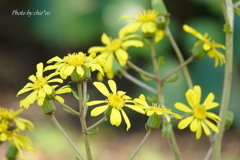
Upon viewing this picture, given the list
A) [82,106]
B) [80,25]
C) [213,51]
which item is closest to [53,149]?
[80,25]

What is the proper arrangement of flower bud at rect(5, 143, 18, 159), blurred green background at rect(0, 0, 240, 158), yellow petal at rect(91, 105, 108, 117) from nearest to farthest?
yellow petal at rect(91, 105, 108, 117) → flower bud at rect(5, 143, 18, 159) → blurred green background at rect(0, 0, 240, 158)

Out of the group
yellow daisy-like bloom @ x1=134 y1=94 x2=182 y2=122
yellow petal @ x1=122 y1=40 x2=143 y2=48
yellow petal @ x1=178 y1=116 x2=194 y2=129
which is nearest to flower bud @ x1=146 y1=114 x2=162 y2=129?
yellow daisy-like bloom @ x1=134 y1=94 x2=182 y2=122

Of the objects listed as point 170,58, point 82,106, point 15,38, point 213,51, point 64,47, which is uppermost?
A: point 15,38

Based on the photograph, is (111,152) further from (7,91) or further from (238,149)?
(7,91)

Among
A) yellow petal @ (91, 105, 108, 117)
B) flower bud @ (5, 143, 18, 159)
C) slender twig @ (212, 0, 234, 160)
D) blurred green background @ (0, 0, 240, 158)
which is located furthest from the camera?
blurred green background @ (0, 0, 240, 158)

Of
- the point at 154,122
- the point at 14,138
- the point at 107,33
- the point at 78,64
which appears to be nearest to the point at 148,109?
the point at 154,122

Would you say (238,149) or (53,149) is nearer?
(53,149)

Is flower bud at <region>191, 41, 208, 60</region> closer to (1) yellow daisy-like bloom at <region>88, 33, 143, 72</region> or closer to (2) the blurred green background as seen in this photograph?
(1) yellow daisy-like bloom at <region>88, 33, 143, 72</region>

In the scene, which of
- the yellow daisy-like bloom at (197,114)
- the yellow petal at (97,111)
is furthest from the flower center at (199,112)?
the yellow petal at (97,111)
